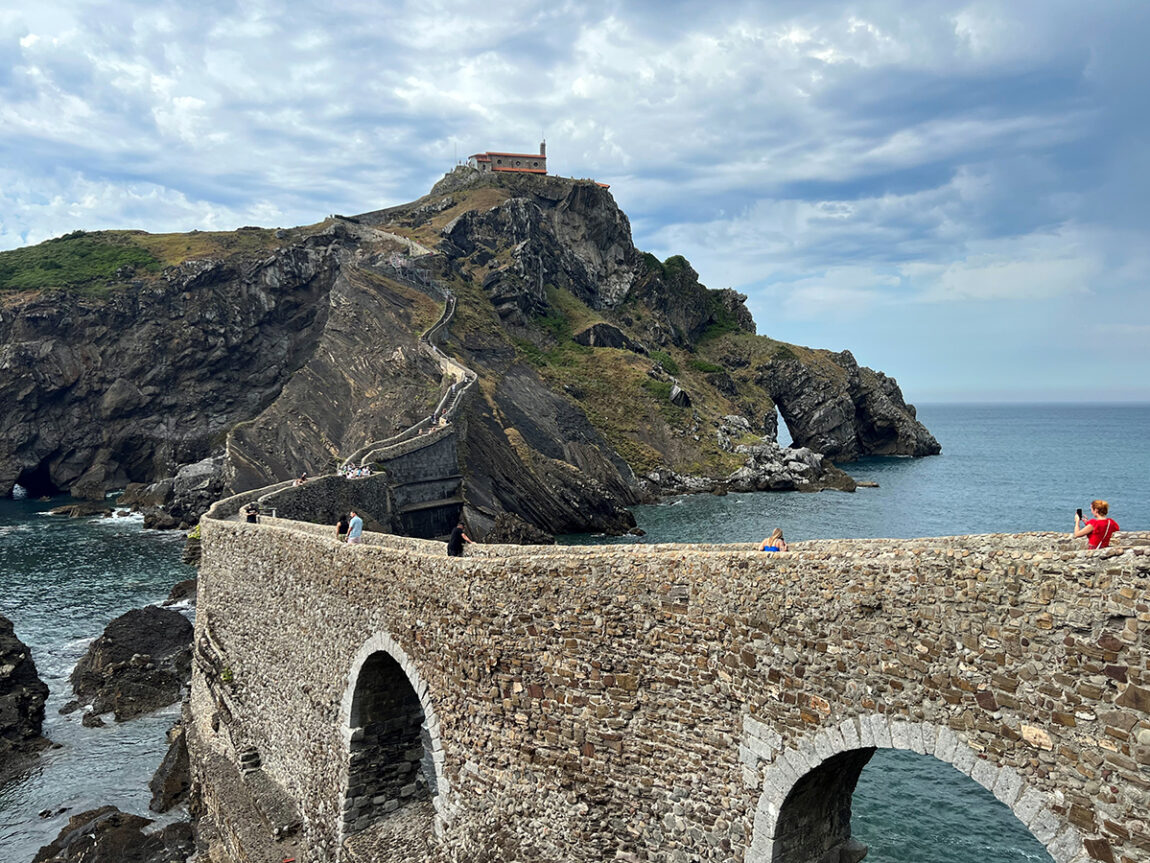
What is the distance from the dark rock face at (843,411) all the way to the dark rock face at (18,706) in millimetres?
97173

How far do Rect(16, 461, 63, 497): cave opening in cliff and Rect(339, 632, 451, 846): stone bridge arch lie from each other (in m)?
96.7

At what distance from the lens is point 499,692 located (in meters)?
11.4

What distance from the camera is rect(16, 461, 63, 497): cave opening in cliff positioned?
90812 millimetres

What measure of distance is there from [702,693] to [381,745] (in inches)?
325

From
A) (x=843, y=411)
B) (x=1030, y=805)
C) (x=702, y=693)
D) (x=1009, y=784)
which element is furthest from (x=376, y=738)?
(x=843, y=411)

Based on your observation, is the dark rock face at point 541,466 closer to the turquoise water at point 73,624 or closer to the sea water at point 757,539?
the sea water at point 757,539

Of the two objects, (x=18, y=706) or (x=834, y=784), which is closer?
(x=834, y=784)

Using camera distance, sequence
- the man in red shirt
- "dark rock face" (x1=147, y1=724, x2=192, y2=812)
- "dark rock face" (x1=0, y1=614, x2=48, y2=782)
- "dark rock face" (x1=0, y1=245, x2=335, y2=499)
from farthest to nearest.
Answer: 1. "dark rock face" (x1=0, y1=245, x2=335, y2=499)
2. "dark rock face" (x1=0, y1=614, x2=48, y2=782)
3. "dark rock face" (x1=147, y1=724, x2=192, y2=812)
4. the man in red shirt

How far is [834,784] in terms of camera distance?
30.0 feet

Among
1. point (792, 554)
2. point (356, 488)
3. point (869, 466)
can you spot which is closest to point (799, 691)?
point (792, 554)

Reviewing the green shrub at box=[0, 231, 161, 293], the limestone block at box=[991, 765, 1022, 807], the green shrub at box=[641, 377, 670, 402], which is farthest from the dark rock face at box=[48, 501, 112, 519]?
the limestone block at box=[991, 765, 1022, 807]

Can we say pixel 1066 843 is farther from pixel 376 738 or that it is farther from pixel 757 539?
pixel 757 539

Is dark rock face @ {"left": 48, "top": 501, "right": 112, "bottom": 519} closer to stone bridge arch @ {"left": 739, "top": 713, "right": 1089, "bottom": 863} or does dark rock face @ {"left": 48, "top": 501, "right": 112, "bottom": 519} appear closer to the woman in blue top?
the woman in blue top

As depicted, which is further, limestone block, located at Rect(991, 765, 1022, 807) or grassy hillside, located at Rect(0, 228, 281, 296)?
grassy hillside, located at Rect(0, 228, 281, 296)
